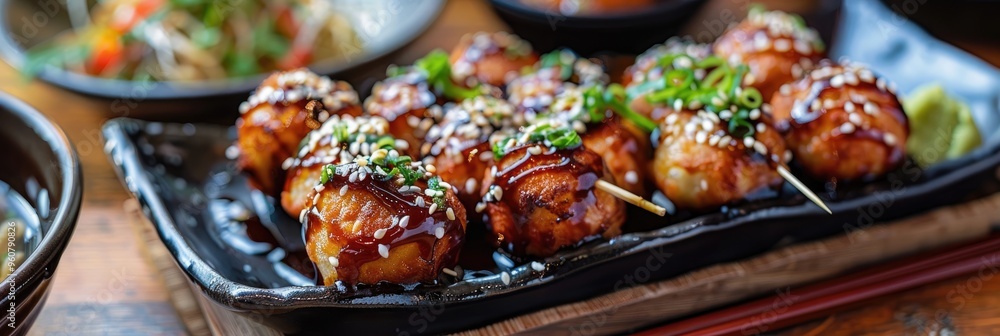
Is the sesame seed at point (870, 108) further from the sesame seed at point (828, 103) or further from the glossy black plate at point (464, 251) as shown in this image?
the glossy black plate at point (464, 251)

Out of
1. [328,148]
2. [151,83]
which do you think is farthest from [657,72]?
[151,83]

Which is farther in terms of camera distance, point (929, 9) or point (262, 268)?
point (929, 9)

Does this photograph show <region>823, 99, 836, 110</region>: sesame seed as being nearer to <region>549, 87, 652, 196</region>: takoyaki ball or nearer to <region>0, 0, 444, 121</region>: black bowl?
<region>549, 87, 652, 196</region>: takoyaki ball

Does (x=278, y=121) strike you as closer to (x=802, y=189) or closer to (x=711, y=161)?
(x=711, y=161)

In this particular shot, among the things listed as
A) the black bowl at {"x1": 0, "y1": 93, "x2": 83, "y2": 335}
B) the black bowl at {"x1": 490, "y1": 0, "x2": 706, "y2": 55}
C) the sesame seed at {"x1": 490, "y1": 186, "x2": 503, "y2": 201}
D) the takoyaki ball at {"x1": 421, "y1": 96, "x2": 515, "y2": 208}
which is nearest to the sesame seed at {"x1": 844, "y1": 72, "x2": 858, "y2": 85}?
the black bowl at {"x1": 490, "y1": 0, "x2": 706, "y2": 55}

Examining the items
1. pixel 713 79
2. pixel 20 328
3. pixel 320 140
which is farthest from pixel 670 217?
pixel 20 328

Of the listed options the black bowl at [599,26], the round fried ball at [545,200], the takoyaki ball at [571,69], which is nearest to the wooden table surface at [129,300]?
the round fried ball at [545,200]

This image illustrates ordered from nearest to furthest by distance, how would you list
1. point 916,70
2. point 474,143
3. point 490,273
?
point 490,273 → point 474,143 → point 916,70

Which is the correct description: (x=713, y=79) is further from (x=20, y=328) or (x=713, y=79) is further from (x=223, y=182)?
(x=20, y=328)
